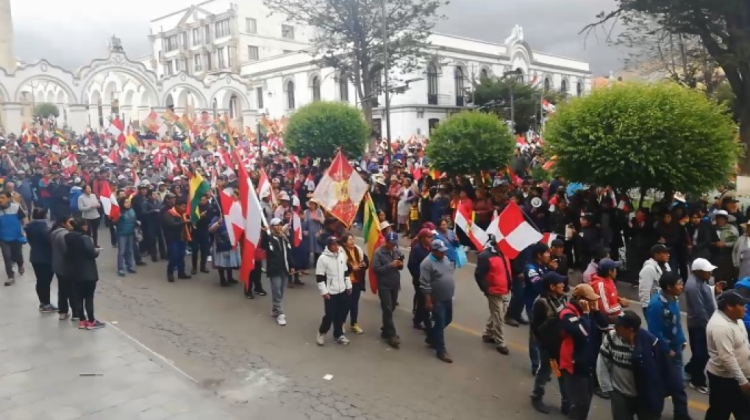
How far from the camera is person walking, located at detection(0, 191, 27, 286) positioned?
1039 centimetres

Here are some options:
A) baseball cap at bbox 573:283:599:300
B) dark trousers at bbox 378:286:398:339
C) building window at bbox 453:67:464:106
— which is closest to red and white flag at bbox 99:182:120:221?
dark trousers at bbox 378:286:398:339

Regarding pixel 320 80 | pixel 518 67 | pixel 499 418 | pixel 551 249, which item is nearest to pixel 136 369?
pixel 499 418

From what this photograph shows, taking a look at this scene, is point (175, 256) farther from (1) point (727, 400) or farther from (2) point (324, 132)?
(2) point (324, 132)

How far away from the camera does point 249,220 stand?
8852 mm

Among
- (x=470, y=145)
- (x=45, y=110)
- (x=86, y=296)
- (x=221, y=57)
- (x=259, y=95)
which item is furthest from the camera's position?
(x=221, y=57)

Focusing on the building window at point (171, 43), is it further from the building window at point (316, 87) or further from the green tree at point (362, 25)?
the green tree at point (362, 25)

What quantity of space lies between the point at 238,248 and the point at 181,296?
1.30m

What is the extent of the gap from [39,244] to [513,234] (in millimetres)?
6495

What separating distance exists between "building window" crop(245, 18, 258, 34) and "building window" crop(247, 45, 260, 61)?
1.59 meters

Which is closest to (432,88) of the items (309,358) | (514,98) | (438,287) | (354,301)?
(514,98)

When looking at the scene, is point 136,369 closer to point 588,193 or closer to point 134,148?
point 588,193

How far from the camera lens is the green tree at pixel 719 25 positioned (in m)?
16.1

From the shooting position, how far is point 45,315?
358 inches

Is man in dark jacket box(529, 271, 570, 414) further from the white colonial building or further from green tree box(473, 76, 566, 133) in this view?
green tree box(473, 76, 566, 133)
